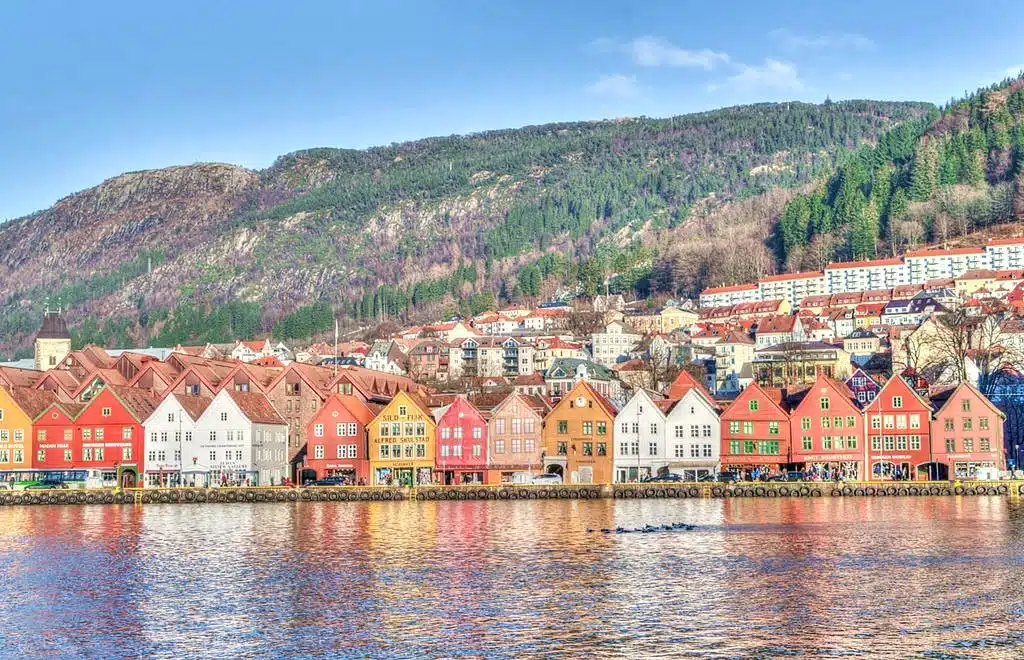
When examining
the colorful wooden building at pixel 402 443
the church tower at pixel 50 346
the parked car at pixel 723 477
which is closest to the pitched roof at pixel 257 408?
the colorful wooden building at pixel 402 443

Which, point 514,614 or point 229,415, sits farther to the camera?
point 229,415

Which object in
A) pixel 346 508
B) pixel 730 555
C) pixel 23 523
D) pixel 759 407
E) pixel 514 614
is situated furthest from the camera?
pixel 759 407

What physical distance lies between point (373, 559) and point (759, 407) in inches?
2125

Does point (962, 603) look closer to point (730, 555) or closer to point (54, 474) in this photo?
point (730, 555)

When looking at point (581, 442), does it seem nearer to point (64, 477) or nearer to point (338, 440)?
point (338, 440)

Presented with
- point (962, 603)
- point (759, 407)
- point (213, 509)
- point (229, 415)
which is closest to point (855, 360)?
point (759, 407)

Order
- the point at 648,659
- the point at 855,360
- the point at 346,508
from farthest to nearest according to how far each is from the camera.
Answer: the point at 855,360, the point at 346,508, the point at 648,659

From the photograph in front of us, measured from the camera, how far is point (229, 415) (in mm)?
110250

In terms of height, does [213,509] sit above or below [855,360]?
below

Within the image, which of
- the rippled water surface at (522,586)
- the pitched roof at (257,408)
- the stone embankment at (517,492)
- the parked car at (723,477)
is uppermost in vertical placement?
the pitched roof at (257,408)

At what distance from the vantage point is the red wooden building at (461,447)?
10662 cm

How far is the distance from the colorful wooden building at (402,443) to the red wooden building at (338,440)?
1.46 metres

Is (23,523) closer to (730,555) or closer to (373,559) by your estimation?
(373,559)

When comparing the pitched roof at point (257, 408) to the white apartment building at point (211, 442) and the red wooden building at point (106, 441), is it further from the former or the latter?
the red wooden building at point (106, 441)
